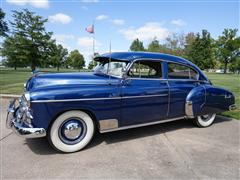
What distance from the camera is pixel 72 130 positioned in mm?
3428

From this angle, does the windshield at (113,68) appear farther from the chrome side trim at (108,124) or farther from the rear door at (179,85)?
the rear door at (179,85)

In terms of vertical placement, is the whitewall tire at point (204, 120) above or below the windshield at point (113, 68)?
below

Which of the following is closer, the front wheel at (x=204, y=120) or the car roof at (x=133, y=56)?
the car roof at (x=133, y=56)

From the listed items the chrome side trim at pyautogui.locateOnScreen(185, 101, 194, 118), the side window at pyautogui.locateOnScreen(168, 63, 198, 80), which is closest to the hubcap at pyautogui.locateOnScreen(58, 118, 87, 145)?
the side window at pyautogui.locateOnScreen(168, 63, 198, 80)

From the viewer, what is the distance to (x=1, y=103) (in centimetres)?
706

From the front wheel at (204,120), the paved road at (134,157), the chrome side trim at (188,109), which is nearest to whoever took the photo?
the paved road at (134,157)

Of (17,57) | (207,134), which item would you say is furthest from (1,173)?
(17,57)

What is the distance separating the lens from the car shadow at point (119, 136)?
3.56 m

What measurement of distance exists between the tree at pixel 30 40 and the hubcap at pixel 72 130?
40614 mm

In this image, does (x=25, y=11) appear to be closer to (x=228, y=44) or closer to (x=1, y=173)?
(x=1, y=173)

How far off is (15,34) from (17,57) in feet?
16.7

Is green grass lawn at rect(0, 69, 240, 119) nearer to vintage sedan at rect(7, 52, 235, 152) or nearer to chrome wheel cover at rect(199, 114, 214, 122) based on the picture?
chrome wheel cover at rect(199, 114, 214, 122)

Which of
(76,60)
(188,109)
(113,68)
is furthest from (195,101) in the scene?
(76,60)

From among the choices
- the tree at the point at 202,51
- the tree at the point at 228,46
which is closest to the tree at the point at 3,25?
the tree at the point at 202,51
